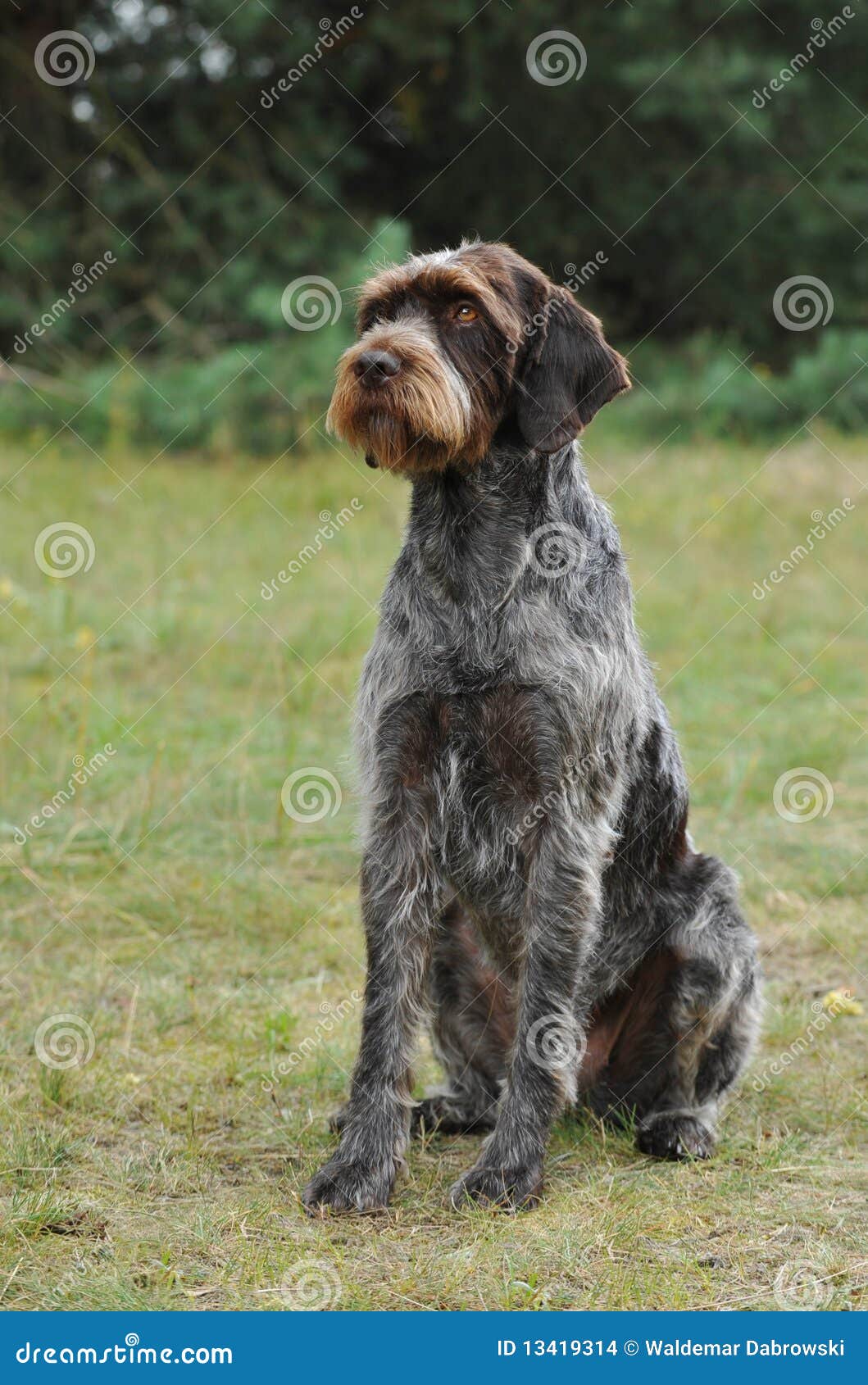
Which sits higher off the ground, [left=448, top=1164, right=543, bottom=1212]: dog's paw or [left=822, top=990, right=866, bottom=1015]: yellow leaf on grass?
[left=822, top=990, right=866, bottom=1015]: yellow leaf on grass

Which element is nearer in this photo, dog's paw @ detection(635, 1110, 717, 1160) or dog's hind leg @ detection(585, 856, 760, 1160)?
dog's paw @ detection(635, 1110, 717, 1160)

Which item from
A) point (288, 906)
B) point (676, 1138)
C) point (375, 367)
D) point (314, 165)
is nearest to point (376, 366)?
point (375, 367)

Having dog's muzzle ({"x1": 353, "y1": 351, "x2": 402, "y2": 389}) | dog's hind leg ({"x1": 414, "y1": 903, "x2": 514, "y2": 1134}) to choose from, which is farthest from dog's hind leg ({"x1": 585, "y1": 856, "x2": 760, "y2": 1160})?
dog's muzzle ({"x1": 353, "y1": 351, "x2": 402, "y2": 389})

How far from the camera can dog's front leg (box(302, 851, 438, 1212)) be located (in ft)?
11.7

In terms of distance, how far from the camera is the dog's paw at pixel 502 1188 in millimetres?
3483

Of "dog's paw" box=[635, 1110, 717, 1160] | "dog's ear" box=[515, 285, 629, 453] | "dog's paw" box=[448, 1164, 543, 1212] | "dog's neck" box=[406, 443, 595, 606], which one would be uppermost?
"dog's ear" box=[515, 285, 629, 453]

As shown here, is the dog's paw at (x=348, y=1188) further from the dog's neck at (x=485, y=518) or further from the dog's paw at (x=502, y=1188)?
the dog's neck at (x=485, y=518)

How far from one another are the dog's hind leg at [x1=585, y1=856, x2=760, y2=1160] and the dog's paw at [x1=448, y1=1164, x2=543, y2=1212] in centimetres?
50

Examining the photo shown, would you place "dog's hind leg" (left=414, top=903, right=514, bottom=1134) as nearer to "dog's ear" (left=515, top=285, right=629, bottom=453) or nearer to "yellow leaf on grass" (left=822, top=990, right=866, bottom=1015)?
"yellow leaf on grass" (left=822, top=990, right=866, bottom=1015)

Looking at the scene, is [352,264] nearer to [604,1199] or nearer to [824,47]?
[824,47]

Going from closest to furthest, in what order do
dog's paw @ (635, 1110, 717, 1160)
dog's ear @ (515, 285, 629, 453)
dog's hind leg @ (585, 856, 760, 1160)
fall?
1. dog's ear @ (515, 285, 629, 453)
2. dog's paw @ (635, 1110, 717, 1160)
3. dog's hind leg @ (585, 856, 760, 1160)

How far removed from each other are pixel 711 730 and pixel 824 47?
30.4 feet

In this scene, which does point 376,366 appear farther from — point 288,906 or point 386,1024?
point 288,906

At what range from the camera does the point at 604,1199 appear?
3.54 m
